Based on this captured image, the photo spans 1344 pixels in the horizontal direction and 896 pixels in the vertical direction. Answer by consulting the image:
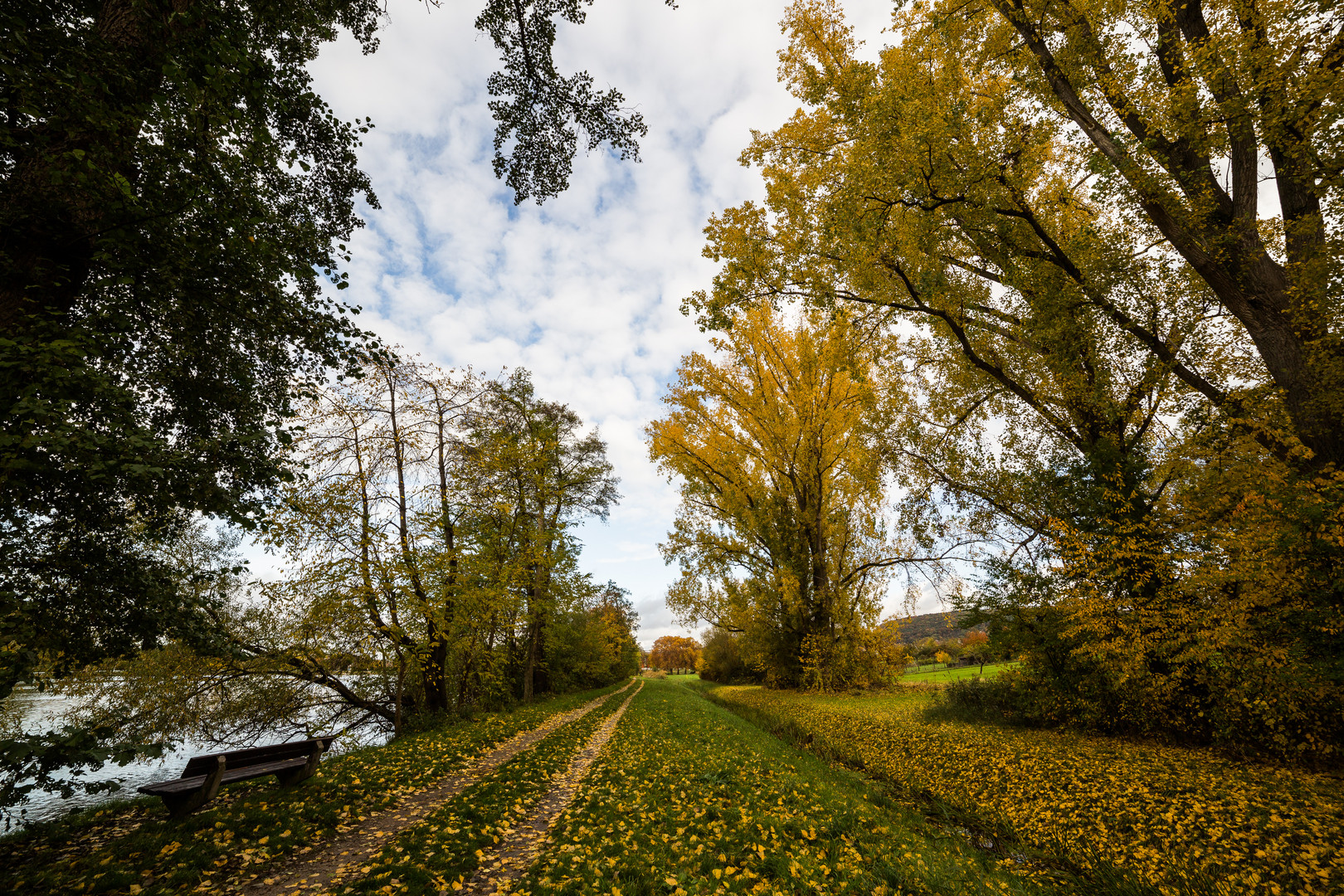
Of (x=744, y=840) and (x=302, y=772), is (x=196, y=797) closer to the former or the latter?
(x=302, y=772)

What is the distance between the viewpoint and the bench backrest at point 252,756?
5.16 metres

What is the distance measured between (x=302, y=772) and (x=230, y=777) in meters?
1.29

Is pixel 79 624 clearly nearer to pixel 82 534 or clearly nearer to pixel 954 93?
pixel 82 534

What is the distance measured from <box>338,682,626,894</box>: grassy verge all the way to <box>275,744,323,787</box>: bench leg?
7.14 ft

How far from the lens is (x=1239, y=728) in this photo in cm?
727

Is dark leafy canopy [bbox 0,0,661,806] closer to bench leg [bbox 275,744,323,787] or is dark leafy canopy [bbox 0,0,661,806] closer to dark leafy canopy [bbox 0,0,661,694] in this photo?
dark leafy canopy [bbox 0,0,661,694]

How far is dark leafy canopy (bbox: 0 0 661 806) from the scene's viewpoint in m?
3.57

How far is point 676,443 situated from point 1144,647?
13624 millimetres

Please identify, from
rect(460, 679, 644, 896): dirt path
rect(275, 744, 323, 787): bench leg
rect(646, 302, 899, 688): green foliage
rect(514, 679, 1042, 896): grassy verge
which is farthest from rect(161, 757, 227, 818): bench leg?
rect(646, 302, 899, 688): green foliage

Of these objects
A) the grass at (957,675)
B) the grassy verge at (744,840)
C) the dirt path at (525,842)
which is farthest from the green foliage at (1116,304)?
the dirt path at (525,842)

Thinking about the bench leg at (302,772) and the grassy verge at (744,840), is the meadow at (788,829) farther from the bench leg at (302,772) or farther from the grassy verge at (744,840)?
the bench leg at (302,772)

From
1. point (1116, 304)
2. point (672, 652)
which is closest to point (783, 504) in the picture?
point (1116, 304)

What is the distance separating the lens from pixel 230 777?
5.15m

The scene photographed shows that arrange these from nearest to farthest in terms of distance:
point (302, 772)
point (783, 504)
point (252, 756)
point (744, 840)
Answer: point (744, 840) → point (252, 756) → point (302, 772) → point (783, 504)
